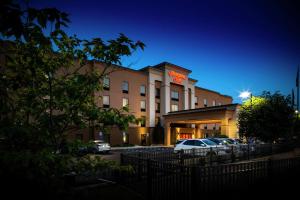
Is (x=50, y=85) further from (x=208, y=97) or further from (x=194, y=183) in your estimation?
(x=208, y=97)

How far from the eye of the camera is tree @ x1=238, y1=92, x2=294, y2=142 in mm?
23297

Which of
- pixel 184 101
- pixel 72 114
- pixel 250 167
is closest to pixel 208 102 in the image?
pixel 184 101

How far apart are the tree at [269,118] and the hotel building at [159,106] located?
42.6 ft

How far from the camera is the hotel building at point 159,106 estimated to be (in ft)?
133

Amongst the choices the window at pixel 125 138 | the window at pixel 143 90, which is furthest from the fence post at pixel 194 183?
the window at pixel 143 90

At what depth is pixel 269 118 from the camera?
23297mm

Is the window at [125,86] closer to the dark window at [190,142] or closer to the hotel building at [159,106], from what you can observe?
the hotel building at [159,106]

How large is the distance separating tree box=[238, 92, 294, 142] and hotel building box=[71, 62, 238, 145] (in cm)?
1299

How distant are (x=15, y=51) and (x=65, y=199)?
3.45 m

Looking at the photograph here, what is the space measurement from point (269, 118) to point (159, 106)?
1190 inches

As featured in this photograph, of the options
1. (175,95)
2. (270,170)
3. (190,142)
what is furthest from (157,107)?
(270,170)

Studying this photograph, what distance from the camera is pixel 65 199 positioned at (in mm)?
3012

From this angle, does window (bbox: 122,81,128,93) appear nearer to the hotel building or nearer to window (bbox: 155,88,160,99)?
the hotel building

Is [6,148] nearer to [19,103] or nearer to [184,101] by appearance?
[19,103]
